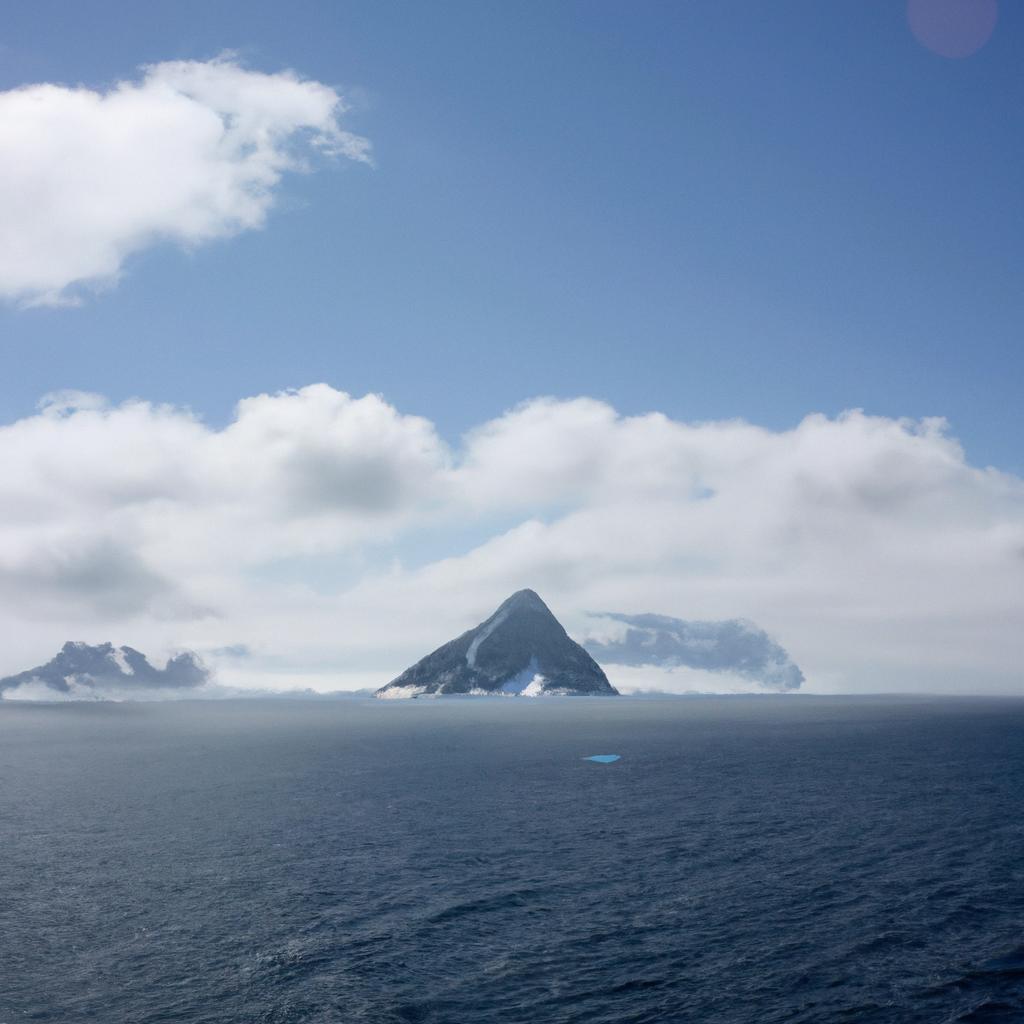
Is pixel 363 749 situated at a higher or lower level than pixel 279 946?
lower

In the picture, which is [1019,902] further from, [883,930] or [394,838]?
[394,838]

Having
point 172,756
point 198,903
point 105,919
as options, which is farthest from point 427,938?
point 172,756

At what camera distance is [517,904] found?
61.0m

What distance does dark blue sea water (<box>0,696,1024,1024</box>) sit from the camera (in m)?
44.1

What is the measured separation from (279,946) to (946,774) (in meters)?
124

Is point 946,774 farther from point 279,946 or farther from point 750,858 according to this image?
point 279,946

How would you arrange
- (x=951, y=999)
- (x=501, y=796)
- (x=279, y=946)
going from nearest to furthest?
1. (x=951, y=999)
2. (x=279, y=946)
3. (x=501, y=796)

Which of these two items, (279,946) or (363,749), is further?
(363,749)

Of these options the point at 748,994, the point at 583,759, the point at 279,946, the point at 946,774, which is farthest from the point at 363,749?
the point at 748,994

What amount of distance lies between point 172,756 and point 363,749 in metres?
46.2

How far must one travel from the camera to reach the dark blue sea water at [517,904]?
145 ft

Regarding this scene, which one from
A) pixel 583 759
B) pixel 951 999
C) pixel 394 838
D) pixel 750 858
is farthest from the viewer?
pixel 583 759

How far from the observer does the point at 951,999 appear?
43812 mm

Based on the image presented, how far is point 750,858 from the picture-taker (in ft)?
244
